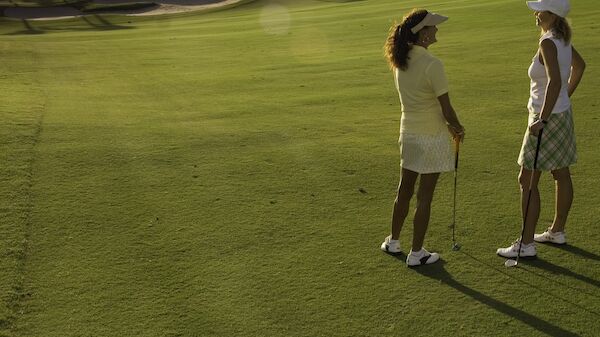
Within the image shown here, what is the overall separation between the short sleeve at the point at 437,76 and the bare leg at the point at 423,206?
0.74m

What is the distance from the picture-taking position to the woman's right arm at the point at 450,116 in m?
5.28

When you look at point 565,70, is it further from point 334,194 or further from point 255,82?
point 255,82

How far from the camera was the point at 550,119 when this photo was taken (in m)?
5.55

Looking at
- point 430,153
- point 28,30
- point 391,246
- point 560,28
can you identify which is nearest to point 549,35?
point 560,28

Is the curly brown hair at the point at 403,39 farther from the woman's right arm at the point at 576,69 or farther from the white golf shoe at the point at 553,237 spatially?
the white golf shoe at the point at 553,237

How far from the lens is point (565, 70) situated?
5.39 meters

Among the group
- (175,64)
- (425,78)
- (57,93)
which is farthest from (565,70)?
(175,64)

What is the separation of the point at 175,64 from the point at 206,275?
12.6m

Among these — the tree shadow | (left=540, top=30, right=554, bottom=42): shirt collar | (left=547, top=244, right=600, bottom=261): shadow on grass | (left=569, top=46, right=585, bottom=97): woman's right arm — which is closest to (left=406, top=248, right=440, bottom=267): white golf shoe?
(left=547, top=244, right=600, bottom=261): shadow on grass

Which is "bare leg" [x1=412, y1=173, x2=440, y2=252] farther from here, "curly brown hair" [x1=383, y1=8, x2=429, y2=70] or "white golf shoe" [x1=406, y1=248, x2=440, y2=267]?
"curly brown hair" [x1=383, y1=8, x2=429, y2=70]

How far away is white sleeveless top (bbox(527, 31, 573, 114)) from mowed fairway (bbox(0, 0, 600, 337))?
1.26 meters

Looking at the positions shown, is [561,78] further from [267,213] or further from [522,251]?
[267,213]

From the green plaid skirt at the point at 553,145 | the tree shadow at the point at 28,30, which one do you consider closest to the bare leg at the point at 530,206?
the green plaid skirt at the point at 553,145

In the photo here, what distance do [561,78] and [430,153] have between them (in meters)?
1.12
